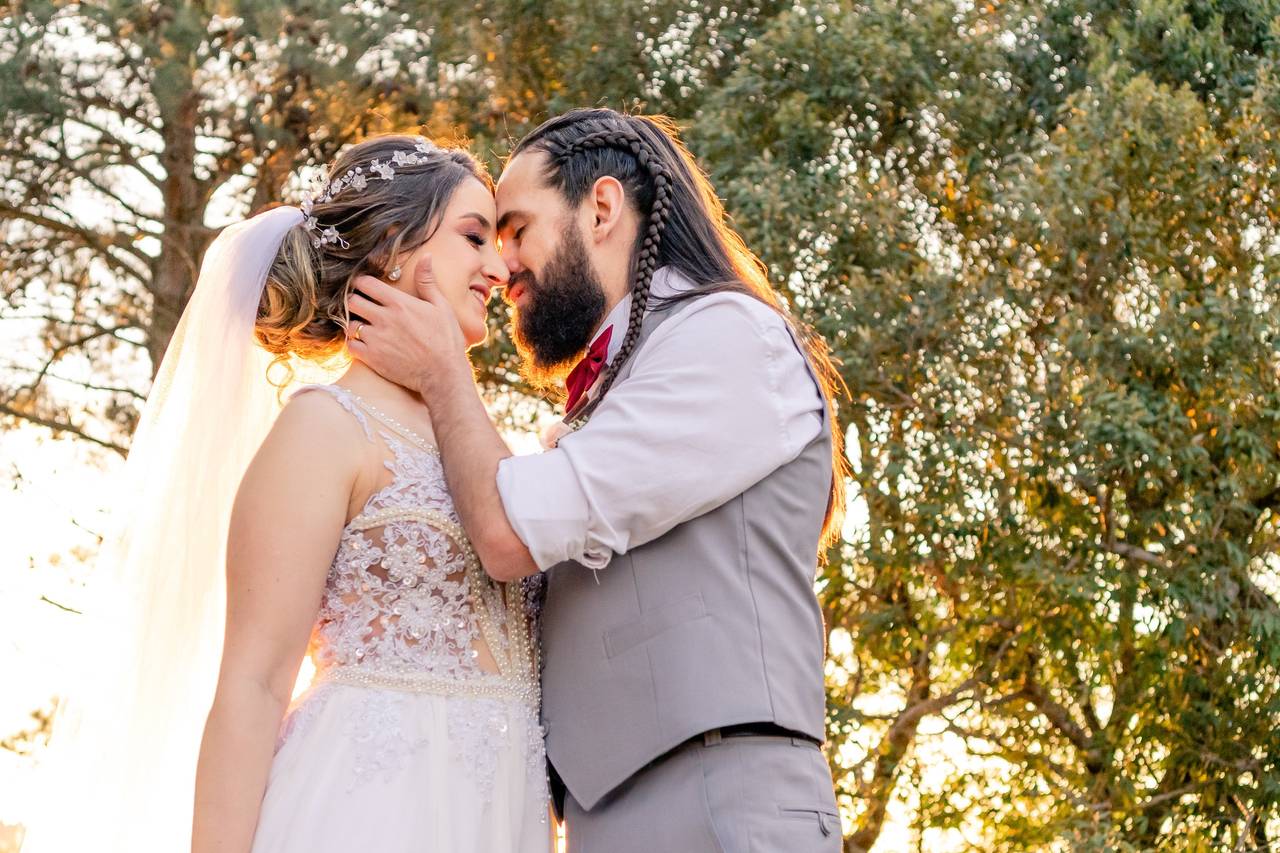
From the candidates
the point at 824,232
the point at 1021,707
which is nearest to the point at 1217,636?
the point at 1021,707

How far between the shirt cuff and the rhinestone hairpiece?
73cm

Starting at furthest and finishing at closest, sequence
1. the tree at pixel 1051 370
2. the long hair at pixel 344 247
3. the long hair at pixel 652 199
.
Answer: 1. the tree at pixel 1051 370
2. the long hair at pixel 652 199
3. the long hair at pixel 344 247

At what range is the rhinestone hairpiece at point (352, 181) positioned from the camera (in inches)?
123

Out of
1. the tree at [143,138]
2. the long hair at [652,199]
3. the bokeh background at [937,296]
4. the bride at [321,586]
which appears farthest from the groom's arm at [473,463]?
the tree at [143,138]

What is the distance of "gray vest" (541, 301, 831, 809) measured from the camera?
267 centimetres

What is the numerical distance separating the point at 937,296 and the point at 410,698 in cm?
480

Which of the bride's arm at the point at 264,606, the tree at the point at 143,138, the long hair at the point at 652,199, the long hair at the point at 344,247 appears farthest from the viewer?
the tree at the point at 143,138

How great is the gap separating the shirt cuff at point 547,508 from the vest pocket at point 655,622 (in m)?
0.13

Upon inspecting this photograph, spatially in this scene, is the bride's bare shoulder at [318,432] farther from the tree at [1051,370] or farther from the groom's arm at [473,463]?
the tree at [1051,370]

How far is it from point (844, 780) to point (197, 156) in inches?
208

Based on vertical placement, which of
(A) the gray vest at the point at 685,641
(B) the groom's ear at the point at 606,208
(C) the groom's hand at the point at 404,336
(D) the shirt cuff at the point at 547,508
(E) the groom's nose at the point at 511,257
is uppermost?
(B) the groom's ear at the point at 606,208

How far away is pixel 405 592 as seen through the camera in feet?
9.29

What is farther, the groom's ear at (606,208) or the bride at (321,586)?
the groom's ear at (606,208)

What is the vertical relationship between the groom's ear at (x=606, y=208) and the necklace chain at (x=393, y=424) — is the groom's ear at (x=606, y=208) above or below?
above
